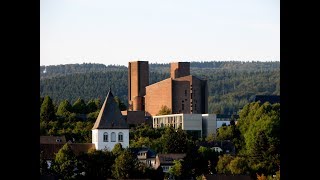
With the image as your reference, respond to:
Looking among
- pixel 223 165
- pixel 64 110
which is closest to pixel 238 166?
pixel 223 165

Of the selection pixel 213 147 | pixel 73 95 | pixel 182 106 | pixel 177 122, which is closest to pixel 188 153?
pixel 213 147

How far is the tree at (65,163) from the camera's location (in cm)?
6897

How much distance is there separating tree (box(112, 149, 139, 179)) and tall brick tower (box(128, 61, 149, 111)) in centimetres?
4898

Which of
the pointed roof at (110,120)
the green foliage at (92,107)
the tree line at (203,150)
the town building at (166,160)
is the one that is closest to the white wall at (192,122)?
the tree line at (203,150)

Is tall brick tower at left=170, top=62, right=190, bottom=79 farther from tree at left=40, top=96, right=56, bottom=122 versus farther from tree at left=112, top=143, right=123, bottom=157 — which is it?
tree at left=112, top=143, right=123, bottom=157

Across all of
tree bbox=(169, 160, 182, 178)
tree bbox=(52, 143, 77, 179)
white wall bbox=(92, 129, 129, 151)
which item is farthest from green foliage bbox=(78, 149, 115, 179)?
white wall bbox=(92, 129, 129, 151)

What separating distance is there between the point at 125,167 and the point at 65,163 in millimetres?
3232

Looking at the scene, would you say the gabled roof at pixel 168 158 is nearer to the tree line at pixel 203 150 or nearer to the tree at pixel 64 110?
the tree line at pixel 203 150

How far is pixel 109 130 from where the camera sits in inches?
3531

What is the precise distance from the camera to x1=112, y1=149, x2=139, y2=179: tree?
69562mm
